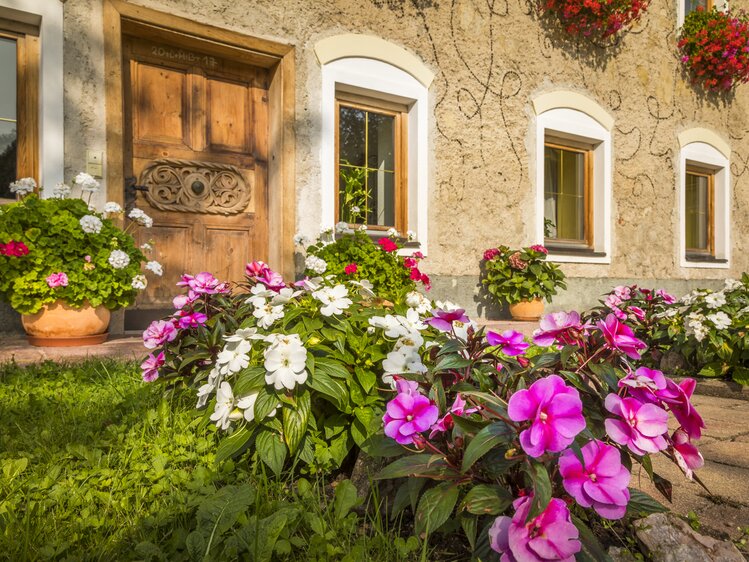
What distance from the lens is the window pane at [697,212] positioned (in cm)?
866

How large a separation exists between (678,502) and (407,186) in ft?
14.6

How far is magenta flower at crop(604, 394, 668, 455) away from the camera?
103 cm

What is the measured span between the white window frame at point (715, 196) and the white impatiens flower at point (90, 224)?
25.0 ft

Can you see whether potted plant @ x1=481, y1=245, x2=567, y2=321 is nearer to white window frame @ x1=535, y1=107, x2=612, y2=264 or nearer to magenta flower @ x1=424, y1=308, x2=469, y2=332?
white window frame @ x1=535, y1=107, x2=612, y2=264

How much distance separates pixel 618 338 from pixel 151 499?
4.22 ft

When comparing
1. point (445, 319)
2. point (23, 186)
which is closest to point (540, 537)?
point (445, 319)

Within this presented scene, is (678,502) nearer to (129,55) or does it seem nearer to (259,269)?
(259,269)

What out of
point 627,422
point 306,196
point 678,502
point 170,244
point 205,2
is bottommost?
point 678,502

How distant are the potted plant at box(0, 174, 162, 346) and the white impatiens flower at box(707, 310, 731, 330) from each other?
11.9ft

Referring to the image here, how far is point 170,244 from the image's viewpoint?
14.9 ft

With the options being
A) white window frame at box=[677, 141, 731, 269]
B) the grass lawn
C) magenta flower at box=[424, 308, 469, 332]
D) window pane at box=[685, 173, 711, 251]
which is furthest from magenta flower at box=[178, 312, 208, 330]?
window pane at box=[685, 173, 711, 251]

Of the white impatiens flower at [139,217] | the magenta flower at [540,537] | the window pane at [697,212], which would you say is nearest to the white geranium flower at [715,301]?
the magenta flower at [540,537]

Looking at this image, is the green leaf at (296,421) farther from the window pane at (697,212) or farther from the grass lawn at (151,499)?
the window pane at (697,212)

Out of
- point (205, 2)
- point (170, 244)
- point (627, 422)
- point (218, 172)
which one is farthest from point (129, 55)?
point (627, 422)
